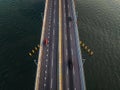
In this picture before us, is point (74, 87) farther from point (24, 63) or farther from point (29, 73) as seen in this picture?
point (24, 63)

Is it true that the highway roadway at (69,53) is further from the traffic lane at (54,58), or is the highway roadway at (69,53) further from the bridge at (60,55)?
the traffic lane at (54,58)

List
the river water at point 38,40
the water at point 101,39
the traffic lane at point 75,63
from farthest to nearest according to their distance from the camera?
the water at point 101,39
the river water at point 38,40
the traffic lane at point 75,63

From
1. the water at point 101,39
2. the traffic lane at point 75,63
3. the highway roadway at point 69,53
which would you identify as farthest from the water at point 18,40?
the water at point 101,39

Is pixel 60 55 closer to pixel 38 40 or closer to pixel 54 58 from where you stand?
pixel 54 58

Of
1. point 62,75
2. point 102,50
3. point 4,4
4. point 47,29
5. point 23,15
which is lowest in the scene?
point 62,75

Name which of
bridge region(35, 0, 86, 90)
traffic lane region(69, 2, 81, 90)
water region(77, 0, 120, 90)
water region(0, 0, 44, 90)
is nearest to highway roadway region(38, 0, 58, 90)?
bridge region(35, 0, 86, 90)

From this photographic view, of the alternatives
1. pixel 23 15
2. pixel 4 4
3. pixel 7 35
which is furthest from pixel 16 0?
pixel 7 35
